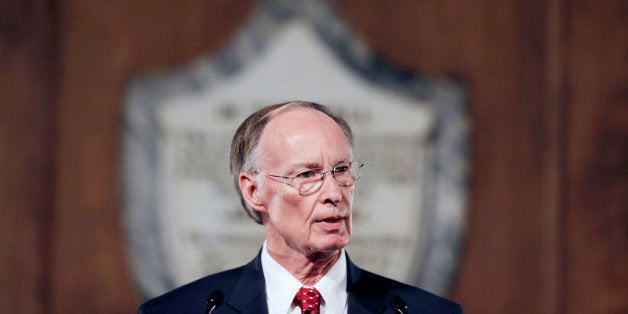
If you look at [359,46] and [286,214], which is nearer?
[286,214]

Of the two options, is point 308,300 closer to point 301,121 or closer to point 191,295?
point 191,295

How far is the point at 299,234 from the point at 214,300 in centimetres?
28

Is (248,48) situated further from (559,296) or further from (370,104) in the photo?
(559,296)

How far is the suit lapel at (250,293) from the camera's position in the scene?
232 centimetres

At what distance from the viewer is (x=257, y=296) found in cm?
234

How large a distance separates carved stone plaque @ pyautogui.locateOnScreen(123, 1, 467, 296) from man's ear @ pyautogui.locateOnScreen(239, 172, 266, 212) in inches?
65.6

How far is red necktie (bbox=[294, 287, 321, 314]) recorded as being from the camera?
227cm

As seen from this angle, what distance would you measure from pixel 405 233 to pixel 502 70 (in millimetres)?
795

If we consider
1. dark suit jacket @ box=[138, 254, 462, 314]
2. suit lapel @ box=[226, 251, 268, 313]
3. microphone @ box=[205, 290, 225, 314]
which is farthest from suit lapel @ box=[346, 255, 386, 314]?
microphone @ box=[205, 290, 225, 314]

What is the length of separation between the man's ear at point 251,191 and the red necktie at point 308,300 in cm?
24

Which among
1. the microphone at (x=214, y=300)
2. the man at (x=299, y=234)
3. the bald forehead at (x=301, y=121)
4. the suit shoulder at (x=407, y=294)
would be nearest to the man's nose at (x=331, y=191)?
the man at (x=299, y=234)

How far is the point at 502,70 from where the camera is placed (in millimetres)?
4117

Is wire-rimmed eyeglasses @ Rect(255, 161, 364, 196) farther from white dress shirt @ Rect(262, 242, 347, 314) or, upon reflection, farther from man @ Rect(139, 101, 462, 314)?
white dress shirt @ Rect(262, 242, 347, 314)

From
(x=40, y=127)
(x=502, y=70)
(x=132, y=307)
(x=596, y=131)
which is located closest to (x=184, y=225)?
(x=132, y=307)
